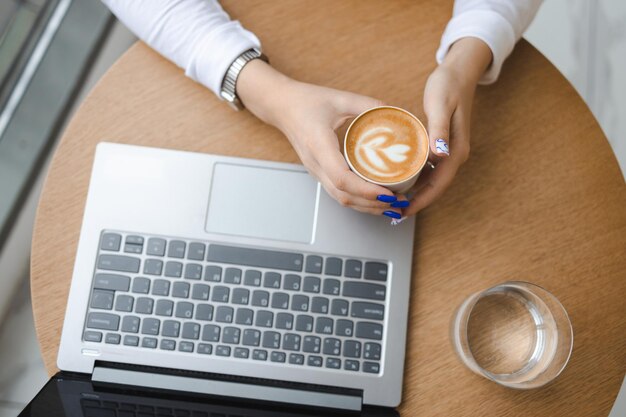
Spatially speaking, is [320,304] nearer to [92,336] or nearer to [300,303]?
[300,303]

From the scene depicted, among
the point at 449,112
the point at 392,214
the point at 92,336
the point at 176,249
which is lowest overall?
the point at 92,336

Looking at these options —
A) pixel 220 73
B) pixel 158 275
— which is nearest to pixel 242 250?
pixel 158 275

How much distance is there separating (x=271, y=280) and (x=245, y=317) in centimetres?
6

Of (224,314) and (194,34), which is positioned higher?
(194,34)

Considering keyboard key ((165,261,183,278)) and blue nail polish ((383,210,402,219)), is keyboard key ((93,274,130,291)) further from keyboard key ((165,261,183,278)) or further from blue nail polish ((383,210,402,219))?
blue nail polish ((383,210,402,219))

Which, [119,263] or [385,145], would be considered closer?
[385,145]

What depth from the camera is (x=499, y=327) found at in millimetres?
712

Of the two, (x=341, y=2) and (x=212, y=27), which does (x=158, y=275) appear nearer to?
(x=212, y=27)

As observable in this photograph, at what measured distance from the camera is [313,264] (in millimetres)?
718

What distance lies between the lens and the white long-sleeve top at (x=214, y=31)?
75 cm

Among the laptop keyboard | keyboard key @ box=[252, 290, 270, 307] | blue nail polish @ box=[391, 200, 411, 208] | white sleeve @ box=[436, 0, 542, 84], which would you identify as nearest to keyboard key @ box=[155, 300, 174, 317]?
the laptop keyboard

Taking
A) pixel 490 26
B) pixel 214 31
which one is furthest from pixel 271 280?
pixel 490 26

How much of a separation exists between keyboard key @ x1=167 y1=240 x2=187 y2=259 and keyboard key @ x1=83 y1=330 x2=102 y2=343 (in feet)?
0.44

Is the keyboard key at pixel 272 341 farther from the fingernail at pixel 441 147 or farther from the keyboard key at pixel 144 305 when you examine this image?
the fingernail at pixel 441 147
